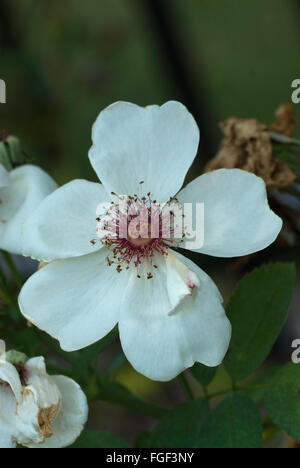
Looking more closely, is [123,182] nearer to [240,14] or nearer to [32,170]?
[32,170]

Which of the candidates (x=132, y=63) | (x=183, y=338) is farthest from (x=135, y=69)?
(x=183, y=338)

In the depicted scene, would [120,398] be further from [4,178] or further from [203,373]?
[4,178]

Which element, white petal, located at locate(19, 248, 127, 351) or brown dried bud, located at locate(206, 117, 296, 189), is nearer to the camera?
white petal, located at locate(19, 248, 127, 351)

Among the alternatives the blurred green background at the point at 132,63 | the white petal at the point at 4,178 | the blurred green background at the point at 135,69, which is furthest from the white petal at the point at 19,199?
the blurred green background at the point at 132,63

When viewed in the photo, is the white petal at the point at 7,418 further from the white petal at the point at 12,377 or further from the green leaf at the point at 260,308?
the green leaf at the point at 260,308

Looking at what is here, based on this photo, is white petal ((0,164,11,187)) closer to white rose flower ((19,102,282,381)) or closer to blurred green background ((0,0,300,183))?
white rose flower ((19,102,282,381))

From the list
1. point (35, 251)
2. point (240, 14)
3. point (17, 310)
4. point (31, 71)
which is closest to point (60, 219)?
point (35, 251)

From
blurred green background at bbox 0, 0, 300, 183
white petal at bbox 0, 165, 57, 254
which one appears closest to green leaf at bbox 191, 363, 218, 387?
white petal at bbox 0, 165, 57, 254
